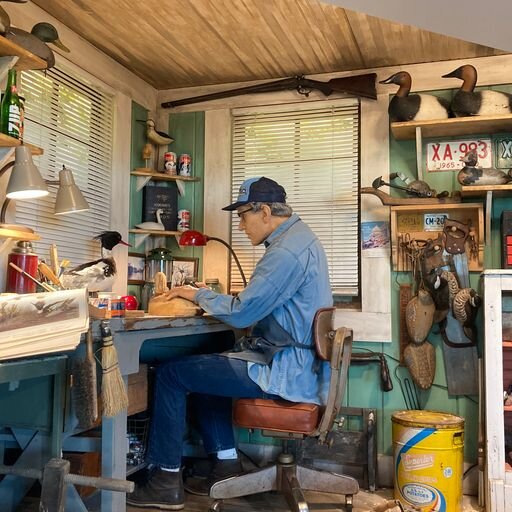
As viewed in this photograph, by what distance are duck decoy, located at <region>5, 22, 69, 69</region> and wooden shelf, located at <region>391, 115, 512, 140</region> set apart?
1.74m

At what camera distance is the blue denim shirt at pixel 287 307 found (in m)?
2.54

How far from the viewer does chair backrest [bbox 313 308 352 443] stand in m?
2.42

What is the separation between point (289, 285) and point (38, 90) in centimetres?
151

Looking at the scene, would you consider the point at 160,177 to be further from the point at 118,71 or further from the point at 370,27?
the point at 370,27

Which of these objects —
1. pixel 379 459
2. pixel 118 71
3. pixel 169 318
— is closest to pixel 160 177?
pixel 118 71

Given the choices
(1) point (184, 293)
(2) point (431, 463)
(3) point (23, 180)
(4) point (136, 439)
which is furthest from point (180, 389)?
(2) point (431, 463)

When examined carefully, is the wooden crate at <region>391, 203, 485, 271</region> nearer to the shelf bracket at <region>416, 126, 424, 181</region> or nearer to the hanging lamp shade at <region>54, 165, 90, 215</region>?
the shelf bracket at <region>416, 126, 424, 181</region>

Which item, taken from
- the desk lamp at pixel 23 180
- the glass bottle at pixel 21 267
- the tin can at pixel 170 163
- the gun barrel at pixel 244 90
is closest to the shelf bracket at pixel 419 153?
the gun barrel at pixel 244 90

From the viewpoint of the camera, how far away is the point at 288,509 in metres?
2.85

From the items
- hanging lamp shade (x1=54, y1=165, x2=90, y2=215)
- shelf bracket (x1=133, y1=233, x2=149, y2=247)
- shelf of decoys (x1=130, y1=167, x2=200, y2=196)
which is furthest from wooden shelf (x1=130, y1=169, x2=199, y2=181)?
hanging lamp shade (x1=54, y1=165, x2=90, y2=215)

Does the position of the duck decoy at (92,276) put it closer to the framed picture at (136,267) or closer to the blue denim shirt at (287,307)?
the blue denim shirt at (287,307)

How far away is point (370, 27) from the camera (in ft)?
9.79

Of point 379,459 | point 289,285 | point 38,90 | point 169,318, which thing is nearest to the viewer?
point 169,318

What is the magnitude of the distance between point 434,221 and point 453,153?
1.30 feet
